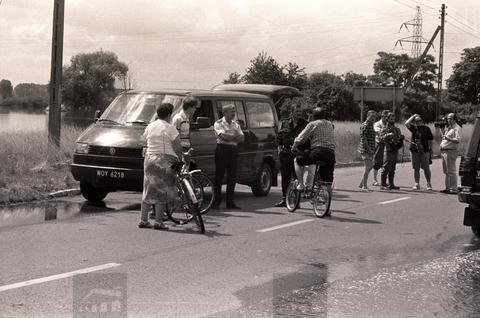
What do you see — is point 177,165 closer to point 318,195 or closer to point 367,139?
point 318,195

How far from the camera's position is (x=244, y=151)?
1315cm

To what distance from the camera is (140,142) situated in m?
11.1

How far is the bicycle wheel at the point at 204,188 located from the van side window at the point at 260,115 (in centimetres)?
290

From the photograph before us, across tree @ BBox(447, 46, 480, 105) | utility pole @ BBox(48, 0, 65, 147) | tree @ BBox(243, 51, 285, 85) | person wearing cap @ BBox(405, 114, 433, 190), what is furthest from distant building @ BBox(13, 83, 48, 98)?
tree @ BBox(447, 46, 480, 105)

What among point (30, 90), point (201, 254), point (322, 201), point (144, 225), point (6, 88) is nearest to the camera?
point (201, 254)

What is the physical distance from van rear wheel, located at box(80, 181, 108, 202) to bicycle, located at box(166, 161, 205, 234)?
2.56 m

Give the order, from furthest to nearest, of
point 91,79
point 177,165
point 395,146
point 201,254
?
point 91,79, point 395,146, point 177,165, point 201,254

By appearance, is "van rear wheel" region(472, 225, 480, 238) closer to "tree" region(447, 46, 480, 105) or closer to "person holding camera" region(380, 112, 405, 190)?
"person holding camera" region(380, 112, 405, 190)

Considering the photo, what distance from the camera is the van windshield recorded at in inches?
460

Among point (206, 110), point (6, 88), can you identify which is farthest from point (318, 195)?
point (6, 88)

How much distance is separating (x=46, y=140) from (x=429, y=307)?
13408 mm

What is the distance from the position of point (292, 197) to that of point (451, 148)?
559cm

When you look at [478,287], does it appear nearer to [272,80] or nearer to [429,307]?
[429,307]

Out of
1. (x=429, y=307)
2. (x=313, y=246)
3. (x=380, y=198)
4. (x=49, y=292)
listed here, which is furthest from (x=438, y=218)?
(x=49, y=292)
